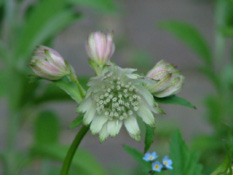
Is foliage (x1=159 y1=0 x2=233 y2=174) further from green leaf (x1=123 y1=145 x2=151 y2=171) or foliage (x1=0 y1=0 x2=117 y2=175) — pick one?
green leaf (x1=123 y1=145 x2=151 y2=171)

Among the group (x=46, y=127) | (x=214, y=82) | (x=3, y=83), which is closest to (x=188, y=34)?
(x=214, y=82)

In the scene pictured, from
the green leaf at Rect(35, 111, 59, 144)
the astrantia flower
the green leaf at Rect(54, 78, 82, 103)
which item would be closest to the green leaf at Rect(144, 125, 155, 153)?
the astrantia flower

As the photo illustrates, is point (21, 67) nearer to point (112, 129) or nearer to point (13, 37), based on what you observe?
point (13, 37)

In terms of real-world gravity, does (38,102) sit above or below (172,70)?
below

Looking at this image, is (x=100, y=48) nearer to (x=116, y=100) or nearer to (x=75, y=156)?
(x=116, y=100)

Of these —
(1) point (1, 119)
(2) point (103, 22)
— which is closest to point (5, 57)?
(1) point (1, 119)

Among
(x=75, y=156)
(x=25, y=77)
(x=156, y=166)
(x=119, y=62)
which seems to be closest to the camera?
(x=156, y=166)
